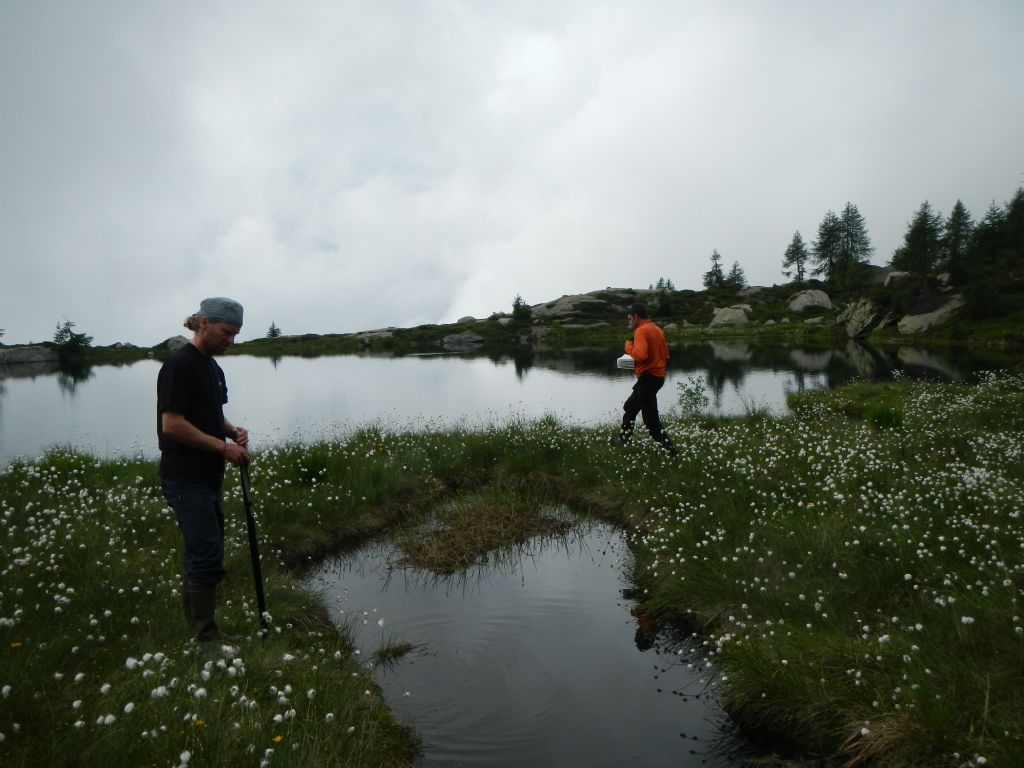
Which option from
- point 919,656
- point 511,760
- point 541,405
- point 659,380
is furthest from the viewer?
point 541,405

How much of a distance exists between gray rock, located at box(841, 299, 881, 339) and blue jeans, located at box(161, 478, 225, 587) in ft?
250

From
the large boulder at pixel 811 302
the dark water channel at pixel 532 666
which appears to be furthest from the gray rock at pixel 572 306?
the dark water channel at pixel 532 666

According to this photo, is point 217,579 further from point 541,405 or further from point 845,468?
point 541,405

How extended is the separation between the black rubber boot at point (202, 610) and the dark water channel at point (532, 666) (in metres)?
1.52

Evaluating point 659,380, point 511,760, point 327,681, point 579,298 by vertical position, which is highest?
point 579,298

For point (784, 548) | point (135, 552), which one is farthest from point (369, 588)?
point (784, 548)

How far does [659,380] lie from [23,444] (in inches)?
899

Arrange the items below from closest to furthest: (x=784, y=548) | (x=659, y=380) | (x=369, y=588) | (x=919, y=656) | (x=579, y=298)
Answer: (x=919, y=656) < (x=784, y=548) < (x=369, y=588) < (x=659, y=380) < (x=579, y=298)

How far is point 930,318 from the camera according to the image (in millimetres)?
61406

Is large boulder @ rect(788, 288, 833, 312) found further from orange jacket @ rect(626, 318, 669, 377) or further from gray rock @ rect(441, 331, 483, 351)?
orange jacket @ rect(626, 318, 669, 377)

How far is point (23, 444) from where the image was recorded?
21.5 m

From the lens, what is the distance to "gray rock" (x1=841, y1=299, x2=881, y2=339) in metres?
68.2

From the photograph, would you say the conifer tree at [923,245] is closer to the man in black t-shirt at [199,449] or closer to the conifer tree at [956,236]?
the conifer tree at [956,236]

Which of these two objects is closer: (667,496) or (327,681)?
(327,681)
